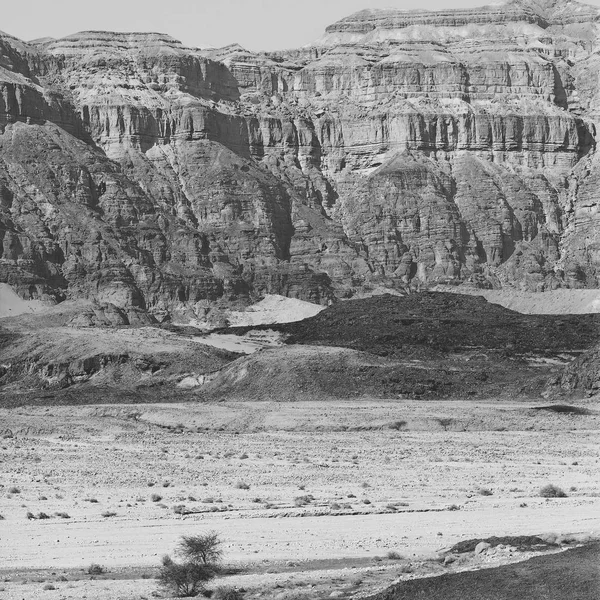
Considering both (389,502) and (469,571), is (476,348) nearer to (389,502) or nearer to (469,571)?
(389,502)

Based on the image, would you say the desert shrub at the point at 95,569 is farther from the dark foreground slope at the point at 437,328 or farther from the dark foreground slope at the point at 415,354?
the dark foreground slope at the point at 437,328

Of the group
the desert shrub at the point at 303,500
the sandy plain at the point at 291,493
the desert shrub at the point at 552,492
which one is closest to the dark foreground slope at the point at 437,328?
the sandy plain at the point at 291,493

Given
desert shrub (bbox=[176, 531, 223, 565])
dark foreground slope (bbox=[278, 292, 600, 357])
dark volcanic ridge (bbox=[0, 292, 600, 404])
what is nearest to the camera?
desert shrub (bbox=[176, 531, 223, 565])

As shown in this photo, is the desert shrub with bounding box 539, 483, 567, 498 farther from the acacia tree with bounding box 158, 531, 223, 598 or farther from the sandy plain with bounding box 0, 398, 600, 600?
the acacia tree with bounding box 158, 531, 223, 598

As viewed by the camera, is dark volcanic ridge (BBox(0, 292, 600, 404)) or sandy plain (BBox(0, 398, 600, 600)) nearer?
sandy plain (BBox(0, 398, 600, 600))

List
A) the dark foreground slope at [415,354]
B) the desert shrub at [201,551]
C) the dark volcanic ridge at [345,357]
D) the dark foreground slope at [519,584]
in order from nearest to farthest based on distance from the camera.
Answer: the dark foreground slope at [519,584] < the desert shrub at [201,551] < the dark foreground slope at [415,354] < the dark volcanic ridge at [345,357]

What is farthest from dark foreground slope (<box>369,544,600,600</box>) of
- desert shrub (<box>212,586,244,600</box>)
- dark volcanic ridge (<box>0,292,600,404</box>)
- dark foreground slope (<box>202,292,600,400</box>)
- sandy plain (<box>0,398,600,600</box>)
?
dark foreground slope (<box>202,292,600,400</box>)

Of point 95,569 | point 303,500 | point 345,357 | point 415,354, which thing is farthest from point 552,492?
point 415,354
